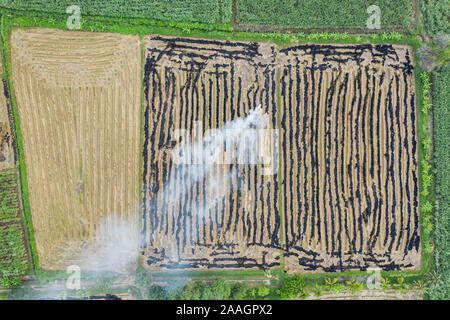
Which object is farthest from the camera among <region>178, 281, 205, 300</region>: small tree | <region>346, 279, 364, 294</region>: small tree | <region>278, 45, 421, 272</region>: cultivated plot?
Result: <region>278, 45, 421, 272</region>: cultivated plot

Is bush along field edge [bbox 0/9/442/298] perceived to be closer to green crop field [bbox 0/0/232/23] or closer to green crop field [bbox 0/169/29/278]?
green crop field [bbox 0/0/232/23]

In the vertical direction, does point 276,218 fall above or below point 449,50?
below

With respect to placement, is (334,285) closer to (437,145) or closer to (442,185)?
(442,185)

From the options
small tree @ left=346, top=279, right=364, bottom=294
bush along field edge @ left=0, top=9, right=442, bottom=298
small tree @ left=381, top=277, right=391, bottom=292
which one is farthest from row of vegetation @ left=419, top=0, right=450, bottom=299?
small tree @ left=346, top=279, right=364, bottom=294

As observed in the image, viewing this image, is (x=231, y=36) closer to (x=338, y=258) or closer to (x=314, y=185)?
(x=314, y=185)

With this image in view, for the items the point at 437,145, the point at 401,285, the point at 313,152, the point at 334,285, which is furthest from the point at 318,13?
the point at 401,285

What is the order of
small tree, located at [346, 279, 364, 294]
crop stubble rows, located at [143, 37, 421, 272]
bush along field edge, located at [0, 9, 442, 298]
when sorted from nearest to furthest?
small tree, located at [346, 279, 364, 294], bush along field edge, located at [0, 9, 442, 298], crop stubble rows, located at [143, 37, 421, 272]
